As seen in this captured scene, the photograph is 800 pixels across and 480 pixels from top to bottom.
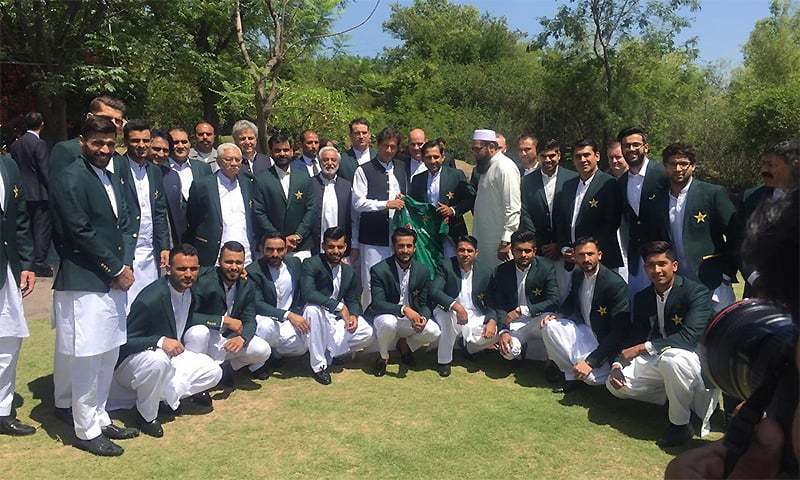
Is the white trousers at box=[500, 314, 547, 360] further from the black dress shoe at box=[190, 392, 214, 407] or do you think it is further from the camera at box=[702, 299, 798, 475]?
the camera at box=[702, 299, 798, 475]

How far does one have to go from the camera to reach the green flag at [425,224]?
580 centimetres

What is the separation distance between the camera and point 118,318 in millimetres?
3760

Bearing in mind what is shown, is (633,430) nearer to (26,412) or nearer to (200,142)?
(26,412)

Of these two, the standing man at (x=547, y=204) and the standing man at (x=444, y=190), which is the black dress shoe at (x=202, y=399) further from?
the standing man at (x=547, y=204)

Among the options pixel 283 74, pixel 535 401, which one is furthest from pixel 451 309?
pixel 283 74

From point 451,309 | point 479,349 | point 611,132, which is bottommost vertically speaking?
point 479,349

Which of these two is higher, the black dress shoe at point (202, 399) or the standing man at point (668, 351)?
the standing man at point (668, 351)


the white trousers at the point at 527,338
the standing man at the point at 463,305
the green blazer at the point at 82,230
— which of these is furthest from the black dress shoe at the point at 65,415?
the white trousers at the point at 527,338

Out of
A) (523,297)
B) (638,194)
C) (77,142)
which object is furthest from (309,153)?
(638,194)

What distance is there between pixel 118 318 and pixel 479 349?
281cm

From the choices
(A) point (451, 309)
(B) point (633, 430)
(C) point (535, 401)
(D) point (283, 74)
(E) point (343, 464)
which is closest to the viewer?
(E) point (343, 464)

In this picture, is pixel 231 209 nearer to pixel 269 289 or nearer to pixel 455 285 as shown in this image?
pixel 269 289

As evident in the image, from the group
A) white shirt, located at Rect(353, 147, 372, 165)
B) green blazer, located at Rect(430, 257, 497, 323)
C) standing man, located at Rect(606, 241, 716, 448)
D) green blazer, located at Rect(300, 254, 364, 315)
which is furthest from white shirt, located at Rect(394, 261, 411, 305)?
standing man, located at Rect(606, 241, 716, 448)

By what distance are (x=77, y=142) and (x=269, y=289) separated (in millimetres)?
1872
